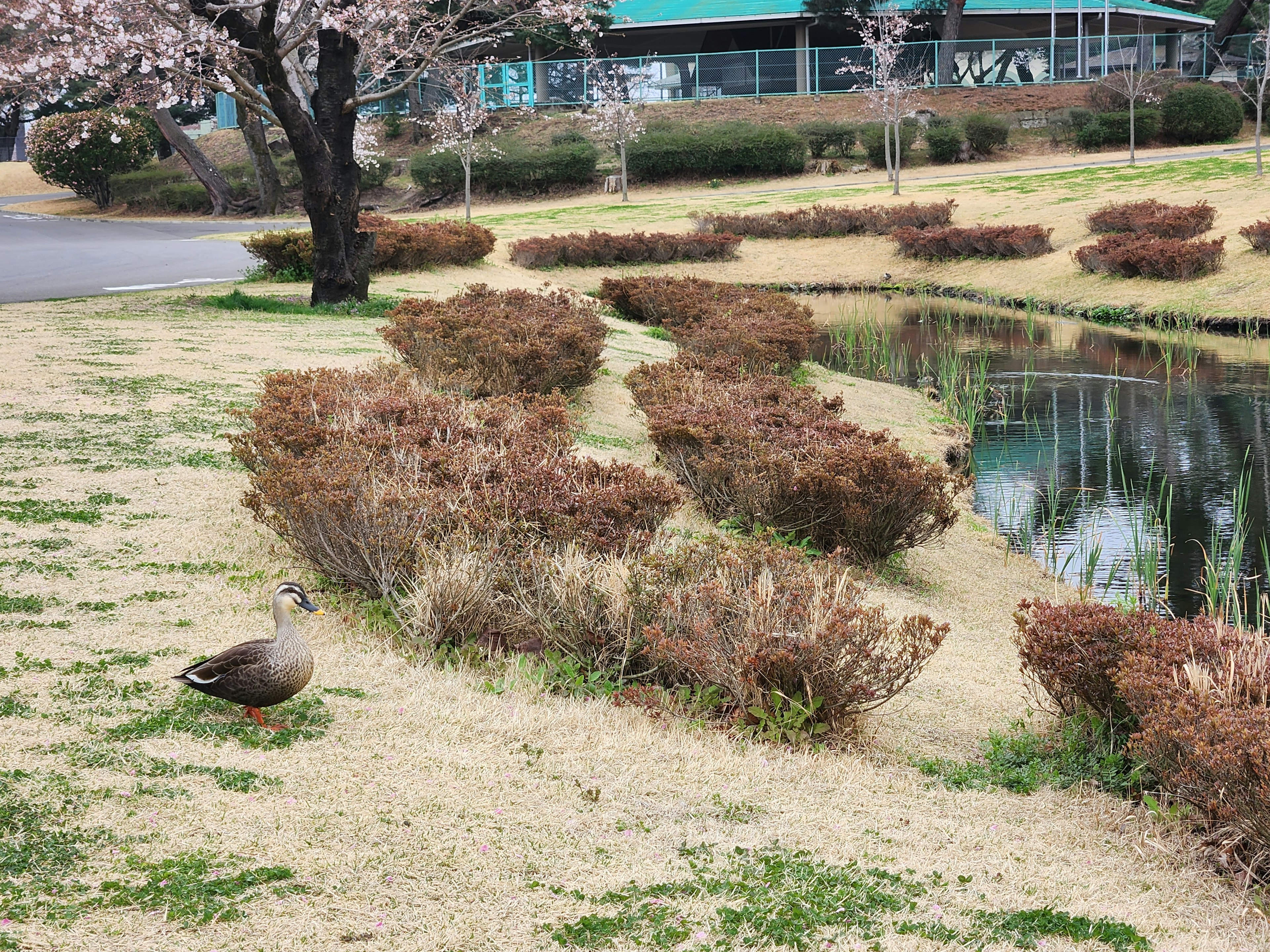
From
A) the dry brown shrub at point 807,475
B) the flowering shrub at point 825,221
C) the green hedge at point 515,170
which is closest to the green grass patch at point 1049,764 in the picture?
the dry brown shrub at point 807,475

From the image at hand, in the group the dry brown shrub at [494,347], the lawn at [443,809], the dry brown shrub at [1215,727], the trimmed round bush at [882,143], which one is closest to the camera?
the lawn at [443,809]

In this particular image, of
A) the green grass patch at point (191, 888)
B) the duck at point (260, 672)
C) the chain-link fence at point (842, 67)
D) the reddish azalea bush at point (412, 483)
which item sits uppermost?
the chain-link fence at point (842, 67)

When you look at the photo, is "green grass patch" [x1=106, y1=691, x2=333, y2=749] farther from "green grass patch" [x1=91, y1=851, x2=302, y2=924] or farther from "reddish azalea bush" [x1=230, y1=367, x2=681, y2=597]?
"reddish azalea bush" [x1=230, y1=367, x2=681, y2=597]

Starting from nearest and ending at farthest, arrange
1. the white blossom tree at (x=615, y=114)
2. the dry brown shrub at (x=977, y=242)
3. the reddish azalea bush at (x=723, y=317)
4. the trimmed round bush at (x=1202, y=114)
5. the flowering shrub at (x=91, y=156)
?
the reddish azalea bush at (x=723, y=317)
the dry brown shrub at (x=977, y=242)
the white blossom tree at (x=615, y=114)
the trimmed round bush at (x=1202, y=114)
the flowering shrub at (x=91, y=156)

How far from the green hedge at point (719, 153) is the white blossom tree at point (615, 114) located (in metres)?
0.81

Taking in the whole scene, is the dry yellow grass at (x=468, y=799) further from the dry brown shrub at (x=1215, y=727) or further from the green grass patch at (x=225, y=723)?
the dry brown shrub at (x=1215, y=727)

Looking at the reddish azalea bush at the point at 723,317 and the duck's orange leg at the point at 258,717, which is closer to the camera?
the duck's orange leg at the point at 258,717

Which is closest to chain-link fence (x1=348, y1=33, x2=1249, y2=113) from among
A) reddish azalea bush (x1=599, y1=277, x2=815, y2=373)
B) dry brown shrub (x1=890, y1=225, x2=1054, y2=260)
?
dry brown shrub (x1=890, y1=225, x2=1054, y2=260)

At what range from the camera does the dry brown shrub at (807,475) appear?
8359mm

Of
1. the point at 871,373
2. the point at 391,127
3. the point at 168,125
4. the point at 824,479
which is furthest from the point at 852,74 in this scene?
the point at 824,479

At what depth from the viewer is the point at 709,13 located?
50594 millimetres

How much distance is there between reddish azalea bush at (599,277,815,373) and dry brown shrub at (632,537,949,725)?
802cm

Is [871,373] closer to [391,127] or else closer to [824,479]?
[824,479]

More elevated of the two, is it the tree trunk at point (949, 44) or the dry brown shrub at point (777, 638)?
the tree trunk at point (949, 44)
